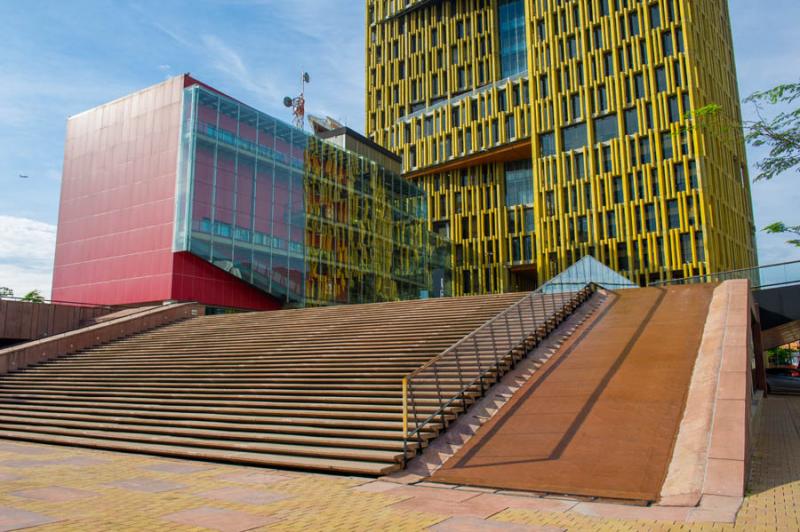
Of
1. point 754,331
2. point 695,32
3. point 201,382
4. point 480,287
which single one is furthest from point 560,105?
point 201,382

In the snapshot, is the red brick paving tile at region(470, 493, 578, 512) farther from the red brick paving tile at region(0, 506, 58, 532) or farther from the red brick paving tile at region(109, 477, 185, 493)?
the red brick paving tile at region(0, 506, 58, 532)

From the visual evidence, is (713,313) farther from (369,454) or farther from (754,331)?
(369,454)

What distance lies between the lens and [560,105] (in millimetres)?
48219

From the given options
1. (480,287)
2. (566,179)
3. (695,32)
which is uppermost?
(695,32)

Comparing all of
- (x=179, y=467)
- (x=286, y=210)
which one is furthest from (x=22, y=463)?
(x=286, y=210)

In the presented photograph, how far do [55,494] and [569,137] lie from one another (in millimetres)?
47181

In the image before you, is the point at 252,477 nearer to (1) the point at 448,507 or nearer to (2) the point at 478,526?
(1) the point at 448,507

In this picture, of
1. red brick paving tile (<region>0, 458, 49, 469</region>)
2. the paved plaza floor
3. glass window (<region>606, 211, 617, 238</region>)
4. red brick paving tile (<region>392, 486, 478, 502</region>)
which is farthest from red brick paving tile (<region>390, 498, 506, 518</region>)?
glass window (<region>606, 211, 617, 238</region>)

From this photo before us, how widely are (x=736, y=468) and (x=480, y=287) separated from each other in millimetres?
46851

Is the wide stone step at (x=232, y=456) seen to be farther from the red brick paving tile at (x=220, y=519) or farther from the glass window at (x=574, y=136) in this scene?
the glass window at (x=574, y=136)

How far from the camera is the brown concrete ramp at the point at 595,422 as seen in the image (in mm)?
6395

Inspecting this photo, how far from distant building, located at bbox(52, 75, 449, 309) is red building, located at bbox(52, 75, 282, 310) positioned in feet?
0.21

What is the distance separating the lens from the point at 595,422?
25.8 feet

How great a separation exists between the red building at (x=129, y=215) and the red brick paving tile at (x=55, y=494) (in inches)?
833
